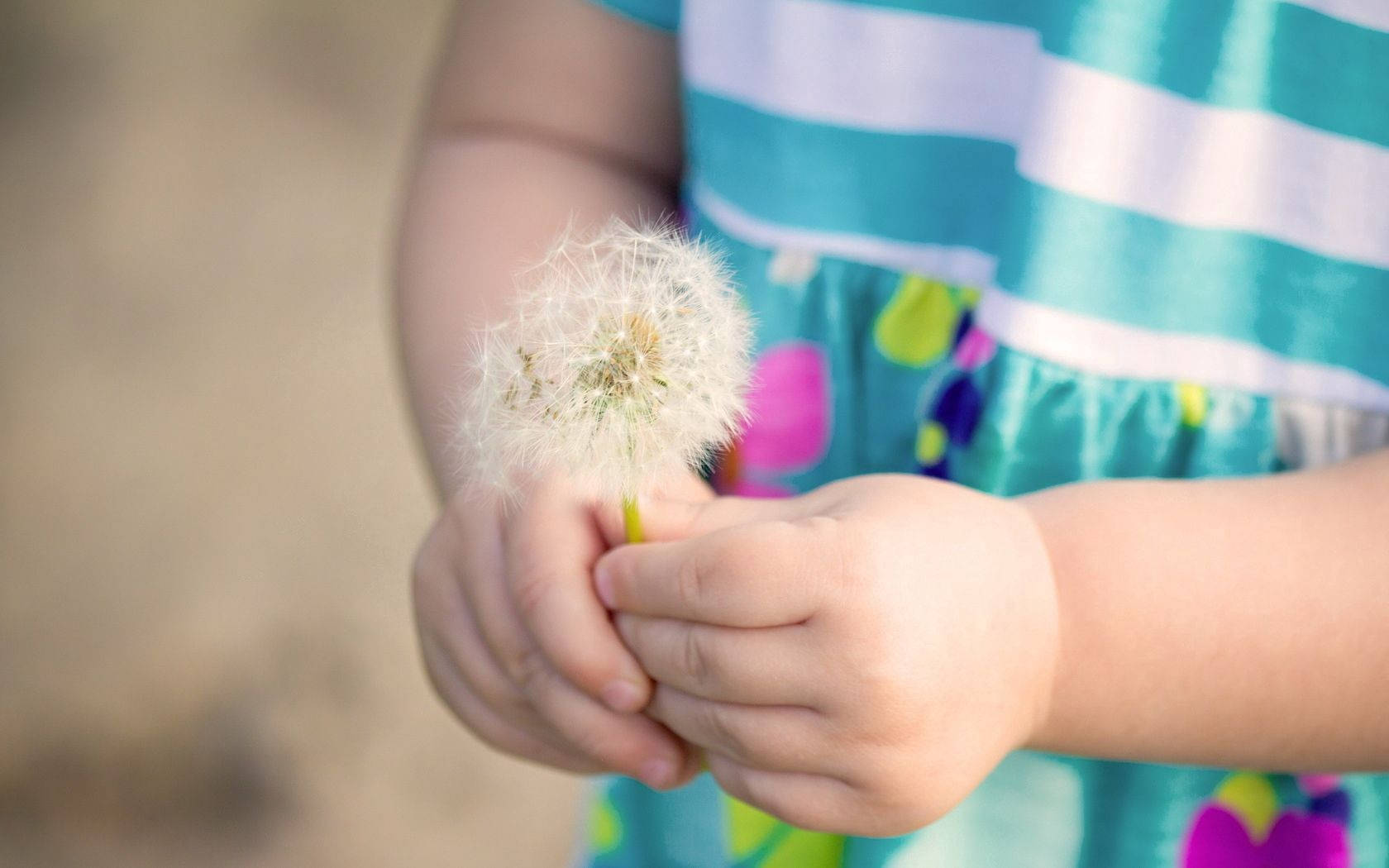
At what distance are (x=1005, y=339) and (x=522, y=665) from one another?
30 centimetres

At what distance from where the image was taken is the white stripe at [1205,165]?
60cm

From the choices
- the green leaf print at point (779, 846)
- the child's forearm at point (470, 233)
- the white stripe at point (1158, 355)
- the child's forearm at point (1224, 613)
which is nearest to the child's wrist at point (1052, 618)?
the child's forearm at point (1224, 613)

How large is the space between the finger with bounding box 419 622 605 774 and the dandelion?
18cm

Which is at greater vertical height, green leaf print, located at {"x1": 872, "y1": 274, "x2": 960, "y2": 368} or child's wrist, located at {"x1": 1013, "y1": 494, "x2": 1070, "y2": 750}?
green leaf print, located at {"x1": 872, "y1": 274, "x2": 960, "y2": 368}

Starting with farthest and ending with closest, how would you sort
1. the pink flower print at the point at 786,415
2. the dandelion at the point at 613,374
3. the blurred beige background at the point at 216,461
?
the blurred beige background at the point at 216,461, the pink flower print at the point at 786,415, the dandelion at the point at 613,374

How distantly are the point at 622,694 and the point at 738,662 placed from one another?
80 mm

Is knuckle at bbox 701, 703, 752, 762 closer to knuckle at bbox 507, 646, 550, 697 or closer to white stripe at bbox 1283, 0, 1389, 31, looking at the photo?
knuckle at bbox 507, 646, 550, 697

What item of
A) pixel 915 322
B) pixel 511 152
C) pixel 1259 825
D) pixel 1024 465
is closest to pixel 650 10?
pixel 511 152

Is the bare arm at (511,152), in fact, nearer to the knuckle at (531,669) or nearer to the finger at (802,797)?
the knuckle at (531,669)

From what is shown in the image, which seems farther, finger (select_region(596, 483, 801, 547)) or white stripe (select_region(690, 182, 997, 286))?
white stripe (select_region(690, 182, 997, 286))

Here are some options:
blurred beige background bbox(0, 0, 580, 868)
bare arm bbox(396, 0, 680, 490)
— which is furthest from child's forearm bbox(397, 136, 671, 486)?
blurred beige background bbox(0, 0, 580, 868)

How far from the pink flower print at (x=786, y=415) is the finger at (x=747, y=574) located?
215 millimetres

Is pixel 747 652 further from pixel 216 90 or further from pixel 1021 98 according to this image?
pixel 216 90

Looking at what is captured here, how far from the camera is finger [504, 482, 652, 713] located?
1.86 ft
